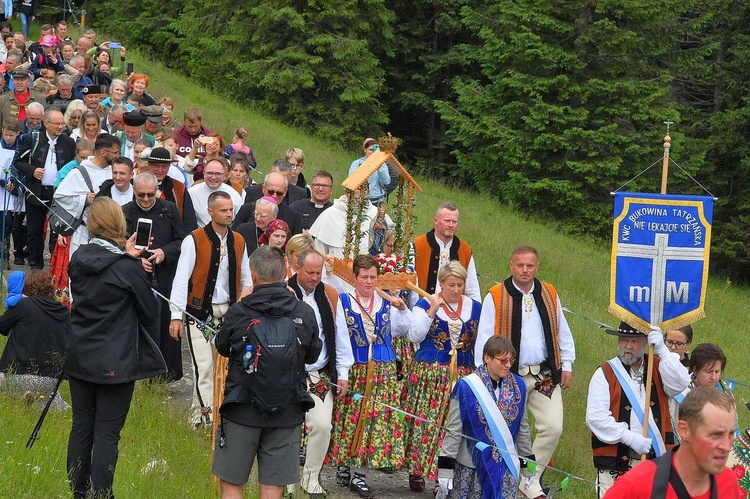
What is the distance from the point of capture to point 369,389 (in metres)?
9.12

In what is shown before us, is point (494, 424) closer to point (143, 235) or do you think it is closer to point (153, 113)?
point (143, 235)

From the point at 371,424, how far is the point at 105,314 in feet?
10.4

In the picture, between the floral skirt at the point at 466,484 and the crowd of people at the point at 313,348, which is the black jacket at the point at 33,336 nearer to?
the crowd of people at the point at 313,348

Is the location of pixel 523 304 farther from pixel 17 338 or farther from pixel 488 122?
pixel 488 122

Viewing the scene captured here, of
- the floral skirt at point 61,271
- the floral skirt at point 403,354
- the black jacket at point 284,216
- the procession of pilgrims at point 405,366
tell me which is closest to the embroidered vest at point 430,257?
the procession of pilgrims at point 405,366

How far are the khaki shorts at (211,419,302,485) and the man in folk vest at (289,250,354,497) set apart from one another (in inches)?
81.5

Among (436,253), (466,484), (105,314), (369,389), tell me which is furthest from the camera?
→ (436,253)

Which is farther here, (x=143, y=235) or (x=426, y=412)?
(x=143, y=235)

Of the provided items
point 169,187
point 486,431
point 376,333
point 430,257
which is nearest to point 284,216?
point 169,187

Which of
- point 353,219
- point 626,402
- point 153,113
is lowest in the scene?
point 626,402

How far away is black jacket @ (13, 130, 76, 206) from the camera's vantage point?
42.4 feet

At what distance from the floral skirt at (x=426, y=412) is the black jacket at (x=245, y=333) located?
298 cm

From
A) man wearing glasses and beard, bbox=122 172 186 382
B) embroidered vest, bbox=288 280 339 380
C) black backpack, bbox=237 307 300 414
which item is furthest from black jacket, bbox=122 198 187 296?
black backpack, bbox=237 307 300 414

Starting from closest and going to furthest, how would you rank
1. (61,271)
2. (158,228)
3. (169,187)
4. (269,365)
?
(269,365) → (158,228) → (169,187) → (61,271)
